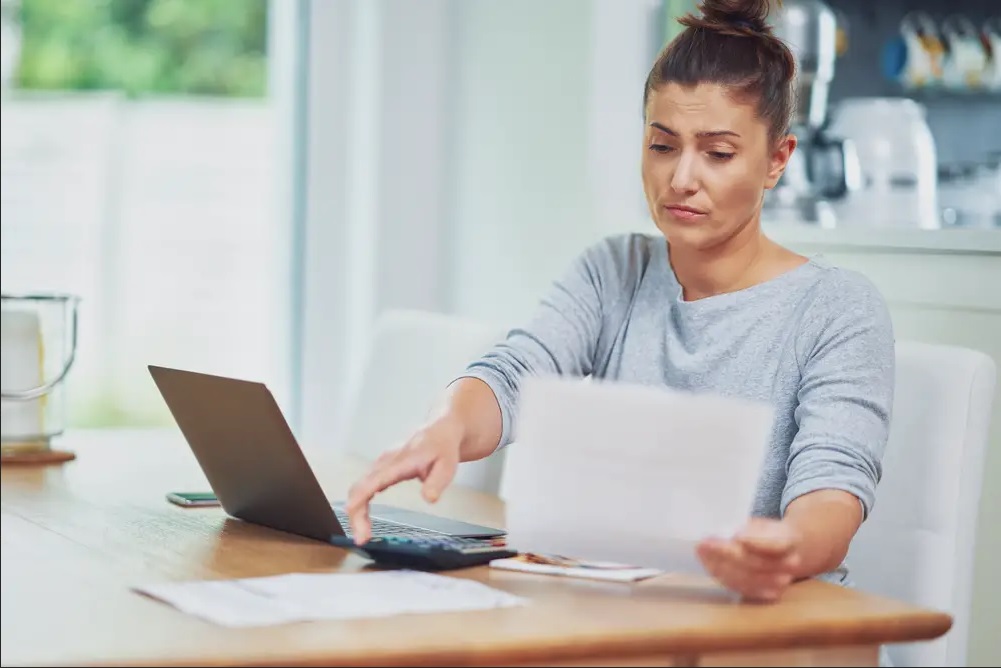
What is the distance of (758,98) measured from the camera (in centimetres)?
145

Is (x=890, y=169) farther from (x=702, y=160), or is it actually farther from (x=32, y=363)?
(x=32, y=363)

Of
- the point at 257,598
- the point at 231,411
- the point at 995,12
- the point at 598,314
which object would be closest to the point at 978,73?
the point at 995,12

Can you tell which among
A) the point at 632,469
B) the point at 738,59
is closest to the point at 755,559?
the point at 632,469

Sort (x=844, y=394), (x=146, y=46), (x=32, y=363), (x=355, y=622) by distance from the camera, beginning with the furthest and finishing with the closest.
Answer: (x=146, y=46) < (x=32, y=363) < (x=844, y=394) < (x=355, y=622)

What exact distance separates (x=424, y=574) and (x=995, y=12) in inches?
72.9

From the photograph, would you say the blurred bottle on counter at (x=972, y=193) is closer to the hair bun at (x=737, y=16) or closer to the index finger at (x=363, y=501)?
the hair bun at (x=737, y=16)

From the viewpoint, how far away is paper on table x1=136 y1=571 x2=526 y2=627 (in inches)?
38.3

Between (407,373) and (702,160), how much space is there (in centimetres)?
81

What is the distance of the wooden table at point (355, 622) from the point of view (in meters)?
0.90

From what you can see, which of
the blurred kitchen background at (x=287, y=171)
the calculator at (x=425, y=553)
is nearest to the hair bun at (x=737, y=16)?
the calculator at (x=425, y=553)

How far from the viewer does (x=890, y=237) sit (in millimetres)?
2016

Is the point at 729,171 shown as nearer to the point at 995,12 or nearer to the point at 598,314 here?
the point at 598,314

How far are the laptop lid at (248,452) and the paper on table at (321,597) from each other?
0.16 m

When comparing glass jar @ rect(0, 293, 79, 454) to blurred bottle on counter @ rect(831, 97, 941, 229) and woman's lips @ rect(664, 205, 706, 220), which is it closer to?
woman's lips @ rect(664, 205, 706, 220)
